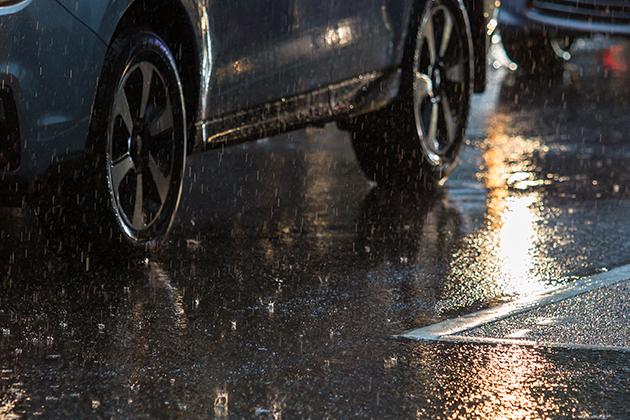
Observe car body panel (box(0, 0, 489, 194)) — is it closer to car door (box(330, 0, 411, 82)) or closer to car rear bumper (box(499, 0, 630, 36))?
car door (box(330, 0, 411, 82))

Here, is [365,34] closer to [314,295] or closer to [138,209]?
[138,209]

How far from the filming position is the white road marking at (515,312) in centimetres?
380

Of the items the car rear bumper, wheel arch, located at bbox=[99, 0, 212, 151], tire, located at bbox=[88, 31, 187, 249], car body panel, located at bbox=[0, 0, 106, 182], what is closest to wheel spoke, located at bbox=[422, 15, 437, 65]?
wheel arch, located at bbox=[99, 0, 212, 151]

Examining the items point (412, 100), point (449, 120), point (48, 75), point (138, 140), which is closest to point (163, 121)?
point (138, 140)

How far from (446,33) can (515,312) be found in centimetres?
288

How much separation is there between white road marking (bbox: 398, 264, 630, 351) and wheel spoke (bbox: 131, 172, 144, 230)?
1.29m

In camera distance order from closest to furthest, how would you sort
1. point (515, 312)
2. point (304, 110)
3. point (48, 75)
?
1. point (48, 75)
2. point (515, 312)
3. point (304, 110)

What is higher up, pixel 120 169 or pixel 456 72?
pixel 456 72

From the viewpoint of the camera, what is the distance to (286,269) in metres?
4.76

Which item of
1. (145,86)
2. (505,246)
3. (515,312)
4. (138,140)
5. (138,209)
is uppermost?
(145,86)

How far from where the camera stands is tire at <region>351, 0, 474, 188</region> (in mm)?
6254

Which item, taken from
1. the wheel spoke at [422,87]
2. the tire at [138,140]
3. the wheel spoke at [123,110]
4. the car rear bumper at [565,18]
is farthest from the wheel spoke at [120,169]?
the car rear bumper at [565,18]

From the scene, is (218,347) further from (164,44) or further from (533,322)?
(164,44)

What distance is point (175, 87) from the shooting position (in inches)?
183
